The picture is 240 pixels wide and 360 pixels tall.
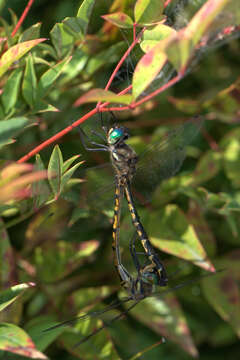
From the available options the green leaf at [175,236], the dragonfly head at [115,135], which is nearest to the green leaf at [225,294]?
the green leaf at [175,236]

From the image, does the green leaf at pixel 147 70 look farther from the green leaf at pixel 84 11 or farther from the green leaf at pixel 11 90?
the green leaf at pixel 11 90

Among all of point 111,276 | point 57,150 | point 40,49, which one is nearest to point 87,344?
point 111,276

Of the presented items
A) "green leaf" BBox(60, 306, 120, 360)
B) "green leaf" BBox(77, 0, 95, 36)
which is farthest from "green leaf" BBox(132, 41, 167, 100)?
"green leaf" BBox(60, 306, 120, 360)

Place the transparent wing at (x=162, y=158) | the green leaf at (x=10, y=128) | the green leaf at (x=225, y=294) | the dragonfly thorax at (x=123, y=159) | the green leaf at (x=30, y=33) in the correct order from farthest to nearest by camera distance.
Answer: the green leaf at (x=225, y=294)
the transparent wing at (x=162, y=158)
the dragonfly thorax at (x=123, y=159)
the green leaf at (x=30, y=33)
the green leaf at (x=10, y=128)

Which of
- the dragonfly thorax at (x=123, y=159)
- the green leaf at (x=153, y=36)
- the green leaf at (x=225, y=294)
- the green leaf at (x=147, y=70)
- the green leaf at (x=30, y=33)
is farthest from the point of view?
the green leaf at (x=225, y=294)

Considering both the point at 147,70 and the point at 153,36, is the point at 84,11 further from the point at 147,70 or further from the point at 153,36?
the point at 147,70

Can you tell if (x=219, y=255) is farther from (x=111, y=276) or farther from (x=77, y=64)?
(x=77, y=64)
